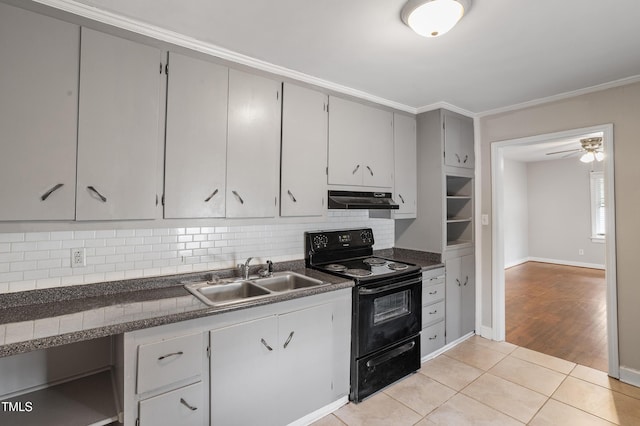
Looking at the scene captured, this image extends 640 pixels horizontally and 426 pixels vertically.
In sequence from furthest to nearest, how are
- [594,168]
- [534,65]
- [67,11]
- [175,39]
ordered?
[594,168], [534,65], [175,39], [67,11]

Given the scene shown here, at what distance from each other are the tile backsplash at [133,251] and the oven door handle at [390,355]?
1036 mm

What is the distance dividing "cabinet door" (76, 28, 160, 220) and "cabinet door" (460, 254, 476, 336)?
3.07 metres

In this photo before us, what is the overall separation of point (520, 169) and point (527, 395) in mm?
6643

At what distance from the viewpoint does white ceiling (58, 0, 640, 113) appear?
1.67 metres

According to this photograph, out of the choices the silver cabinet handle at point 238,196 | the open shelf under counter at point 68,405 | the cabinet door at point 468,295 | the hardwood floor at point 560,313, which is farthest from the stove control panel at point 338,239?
the hardwood floor at point 560,313

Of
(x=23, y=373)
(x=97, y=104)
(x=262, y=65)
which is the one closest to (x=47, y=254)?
(x=23, y=373)

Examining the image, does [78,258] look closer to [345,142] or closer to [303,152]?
[303,152]

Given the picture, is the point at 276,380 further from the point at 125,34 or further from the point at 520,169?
the point at 520,169

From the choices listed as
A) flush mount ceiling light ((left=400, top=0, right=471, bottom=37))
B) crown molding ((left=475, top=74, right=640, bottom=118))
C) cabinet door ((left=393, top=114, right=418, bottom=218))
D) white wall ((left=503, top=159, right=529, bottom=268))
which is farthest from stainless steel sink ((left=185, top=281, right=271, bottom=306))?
white wall ((left=503, top=159, right=529, bottom=268))

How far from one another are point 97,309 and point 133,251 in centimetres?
47

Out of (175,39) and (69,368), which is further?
(175,39)

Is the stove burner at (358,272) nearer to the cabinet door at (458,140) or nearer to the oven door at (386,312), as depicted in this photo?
the oven door at (386,312)

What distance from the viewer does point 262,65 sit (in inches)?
89.8

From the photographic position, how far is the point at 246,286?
89.5 inches
